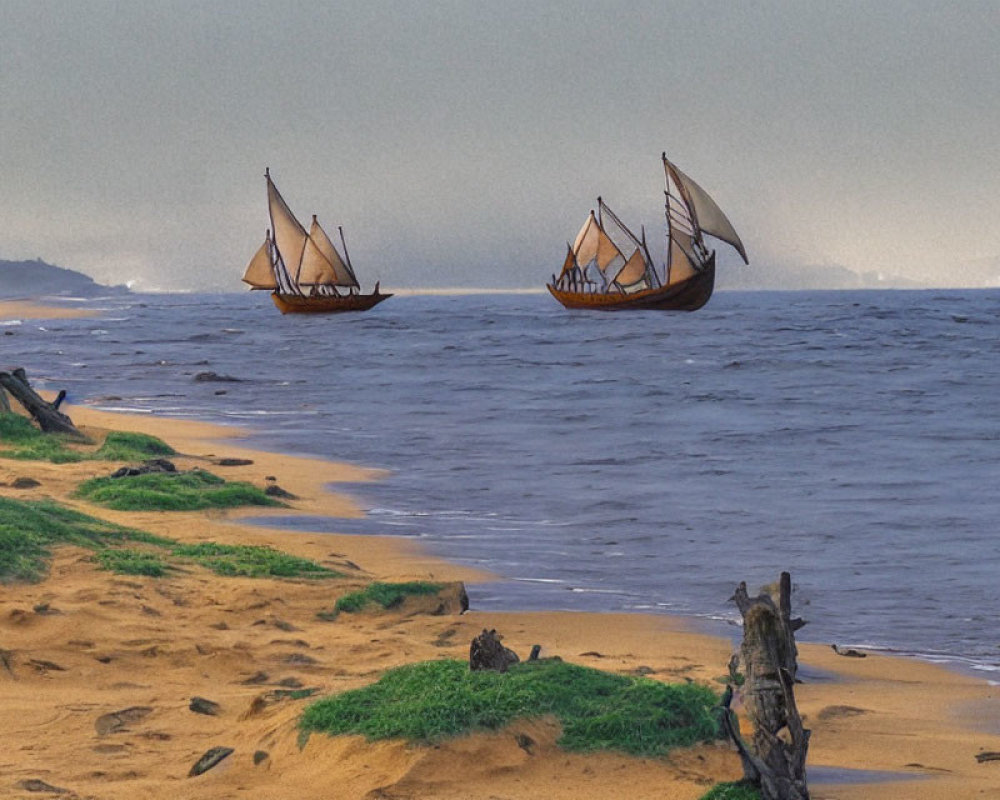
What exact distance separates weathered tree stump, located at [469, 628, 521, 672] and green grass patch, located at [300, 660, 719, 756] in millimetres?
107

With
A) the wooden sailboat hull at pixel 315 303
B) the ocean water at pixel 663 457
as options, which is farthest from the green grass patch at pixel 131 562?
the wooden sailboat hull at pixel 315 303

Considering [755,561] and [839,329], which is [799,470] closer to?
[755,561]

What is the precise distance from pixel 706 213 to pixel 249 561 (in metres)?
73.5

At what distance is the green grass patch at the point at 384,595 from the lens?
10164mm

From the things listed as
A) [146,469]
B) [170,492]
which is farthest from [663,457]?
[170,492]

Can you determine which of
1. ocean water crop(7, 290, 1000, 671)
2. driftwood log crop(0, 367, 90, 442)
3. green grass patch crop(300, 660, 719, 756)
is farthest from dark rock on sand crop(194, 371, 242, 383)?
green grass patch crop(300, 660, 719, 756)

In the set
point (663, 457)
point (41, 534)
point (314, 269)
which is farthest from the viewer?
point (314, 269)

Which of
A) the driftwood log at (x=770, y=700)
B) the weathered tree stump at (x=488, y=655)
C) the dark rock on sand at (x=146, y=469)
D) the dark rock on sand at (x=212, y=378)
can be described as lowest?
the dark rock on sand at (x=212, y=378)

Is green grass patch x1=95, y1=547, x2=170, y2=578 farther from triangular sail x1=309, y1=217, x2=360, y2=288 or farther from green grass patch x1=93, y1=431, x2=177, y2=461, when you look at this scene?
triangular sail x1=309, y1=217, x2=360, y2=288

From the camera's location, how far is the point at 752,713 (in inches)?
226

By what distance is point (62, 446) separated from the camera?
1897 centimetres

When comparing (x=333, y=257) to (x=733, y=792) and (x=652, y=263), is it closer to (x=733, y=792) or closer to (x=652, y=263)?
(x=652, y=263)

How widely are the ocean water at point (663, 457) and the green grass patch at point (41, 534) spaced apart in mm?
2520

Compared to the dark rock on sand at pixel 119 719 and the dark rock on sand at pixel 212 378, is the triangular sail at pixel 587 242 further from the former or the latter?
the dark rock on sand at pixel 119 719
